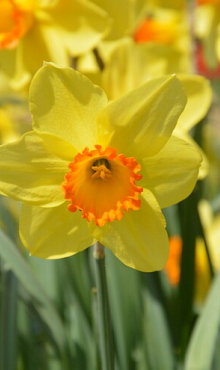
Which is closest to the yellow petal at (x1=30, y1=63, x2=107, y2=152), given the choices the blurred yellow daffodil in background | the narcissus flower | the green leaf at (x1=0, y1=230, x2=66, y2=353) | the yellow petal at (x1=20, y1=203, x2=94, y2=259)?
the narcissus flower

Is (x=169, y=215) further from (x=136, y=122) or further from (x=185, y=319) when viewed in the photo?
(x=136, y=122)

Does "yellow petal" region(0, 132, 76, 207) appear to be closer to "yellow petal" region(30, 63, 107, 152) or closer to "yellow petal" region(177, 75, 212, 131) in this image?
"yellow petal" region(30, 63, 107, 152)

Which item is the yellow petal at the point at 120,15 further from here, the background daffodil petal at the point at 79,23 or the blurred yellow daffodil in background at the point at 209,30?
the blurred yellow daffodil in background at the point at 209,30

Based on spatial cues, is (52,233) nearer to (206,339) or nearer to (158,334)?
(206,339)

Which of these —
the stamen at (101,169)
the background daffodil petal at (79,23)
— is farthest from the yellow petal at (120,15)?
the stamen at (101,169)

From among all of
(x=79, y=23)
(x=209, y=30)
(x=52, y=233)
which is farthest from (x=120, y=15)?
(x=52, y=233)
